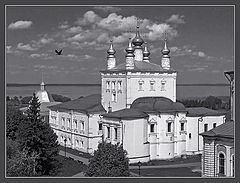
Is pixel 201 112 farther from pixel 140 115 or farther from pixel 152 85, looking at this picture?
pixel 140 115

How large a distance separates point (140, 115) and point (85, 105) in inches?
184

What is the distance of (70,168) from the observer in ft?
52.3

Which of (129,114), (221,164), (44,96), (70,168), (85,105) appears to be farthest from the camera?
(44,96)

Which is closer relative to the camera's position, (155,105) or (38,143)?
(38,143)

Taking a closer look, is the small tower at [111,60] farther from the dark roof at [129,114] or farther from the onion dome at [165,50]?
the dark roof at [129,114]

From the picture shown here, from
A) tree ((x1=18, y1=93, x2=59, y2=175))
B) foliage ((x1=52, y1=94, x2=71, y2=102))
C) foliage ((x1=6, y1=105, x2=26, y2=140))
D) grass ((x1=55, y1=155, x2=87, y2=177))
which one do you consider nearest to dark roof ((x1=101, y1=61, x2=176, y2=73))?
grass ((x1=55, y1=155, x2=87, y2=177))

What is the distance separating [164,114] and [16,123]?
306 inches

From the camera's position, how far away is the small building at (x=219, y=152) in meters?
12.2

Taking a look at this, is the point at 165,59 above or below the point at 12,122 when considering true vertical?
above

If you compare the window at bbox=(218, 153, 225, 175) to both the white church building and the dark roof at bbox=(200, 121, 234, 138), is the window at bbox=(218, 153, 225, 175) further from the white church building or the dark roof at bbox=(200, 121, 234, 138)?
the white church building

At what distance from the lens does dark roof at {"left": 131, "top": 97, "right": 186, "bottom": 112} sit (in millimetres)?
18984

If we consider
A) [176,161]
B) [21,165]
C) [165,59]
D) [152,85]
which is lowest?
[176,161]

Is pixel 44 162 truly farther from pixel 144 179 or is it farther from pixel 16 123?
pixel 16 123

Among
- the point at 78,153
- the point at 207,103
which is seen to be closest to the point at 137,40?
the point at 207,103
